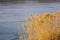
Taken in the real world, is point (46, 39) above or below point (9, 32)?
above

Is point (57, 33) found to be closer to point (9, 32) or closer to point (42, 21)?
point (42, 21)

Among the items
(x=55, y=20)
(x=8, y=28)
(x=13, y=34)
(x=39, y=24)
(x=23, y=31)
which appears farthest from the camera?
(x=8, y=28)

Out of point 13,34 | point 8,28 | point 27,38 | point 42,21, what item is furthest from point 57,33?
point 8,28

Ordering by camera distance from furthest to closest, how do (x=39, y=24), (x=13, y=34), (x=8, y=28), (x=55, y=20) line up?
(x=8, y=28), (x=13, y=34), (x=55, y=20), (x=39, y=24)

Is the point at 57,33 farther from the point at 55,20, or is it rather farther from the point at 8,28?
the point at 8,28

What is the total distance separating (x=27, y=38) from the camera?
2.99m

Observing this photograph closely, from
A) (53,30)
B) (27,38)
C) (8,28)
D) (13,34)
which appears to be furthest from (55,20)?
(8,28)

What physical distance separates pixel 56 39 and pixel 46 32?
0.16 m

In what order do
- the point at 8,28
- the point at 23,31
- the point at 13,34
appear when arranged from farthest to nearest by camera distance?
the point at 8,28, the point at 13,34, the point at 23,31

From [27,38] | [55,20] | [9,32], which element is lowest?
[9,32]

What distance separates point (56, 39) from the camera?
2.68 metres

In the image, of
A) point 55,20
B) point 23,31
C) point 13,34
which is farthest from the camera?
point 13,34

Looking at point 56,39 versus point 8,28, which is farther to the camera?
point 8,28

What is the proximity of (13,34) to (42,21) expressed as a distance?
2149mm
